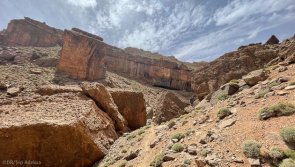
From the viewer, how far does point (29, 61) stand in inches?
2028

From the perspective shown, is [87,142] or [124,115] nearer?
[87,142]

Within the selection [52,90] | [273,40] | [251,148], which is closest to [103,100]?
[52,90]

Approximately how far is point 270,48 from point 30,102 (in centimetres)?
2146

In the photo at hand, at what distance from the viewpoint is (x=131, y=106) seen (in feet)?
69.3

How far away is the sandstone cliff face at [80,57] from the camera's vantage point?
158 feet

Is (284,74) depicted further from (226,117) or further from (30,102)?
(30,102)

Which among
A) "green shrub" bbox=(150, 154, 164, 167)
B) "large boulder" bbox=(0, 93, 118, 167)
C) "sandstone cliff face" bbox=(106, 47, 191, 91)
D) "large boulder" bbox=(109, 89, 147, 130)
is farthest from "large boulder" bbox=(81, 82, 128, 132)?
"sandstone cliff face" bbox=(106, 47, 191, 91)

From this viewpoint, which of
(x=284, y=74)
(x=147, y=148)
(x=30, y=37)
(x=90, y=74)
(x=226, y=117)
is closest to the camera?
(x=226, y=117)

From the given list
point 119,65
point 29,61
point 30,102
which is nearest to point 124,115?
point 30,102

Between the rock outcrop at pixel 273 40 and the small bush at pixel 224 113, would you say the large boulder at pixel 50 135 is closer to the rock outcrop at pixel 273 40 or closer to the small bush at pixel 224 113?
the small bush at pixel 224 113

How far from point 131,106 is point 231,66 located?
1042 centimetres

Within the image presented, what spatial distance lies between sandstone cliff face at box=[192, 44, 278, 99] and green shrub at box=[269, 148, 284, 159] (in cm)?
1389

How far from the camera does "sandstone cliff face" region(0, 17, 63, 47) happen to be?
250 ft

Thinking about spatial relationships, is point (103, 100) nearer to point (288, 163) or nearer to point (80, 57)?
point (288, 163)
